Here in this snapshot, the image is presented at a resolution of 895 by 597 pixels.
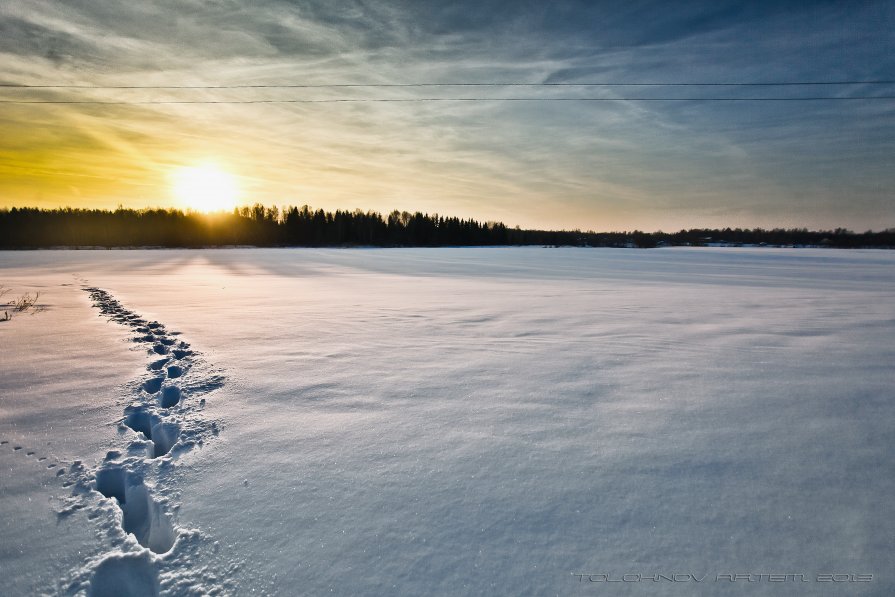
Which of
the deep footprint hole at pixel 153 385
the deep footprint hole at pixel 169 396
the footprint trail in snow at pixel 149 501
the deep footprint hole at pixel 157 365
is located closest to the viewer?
the footprint trail in snow at pixel 149 501

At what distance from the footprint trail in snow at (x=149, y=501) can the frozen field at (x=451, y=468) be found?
0.01m

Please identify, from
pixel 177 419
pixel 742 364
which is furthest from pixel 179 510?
pixel 742 364

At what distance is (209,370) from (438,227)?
80.9 meters

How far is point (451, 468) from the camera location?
2027mm

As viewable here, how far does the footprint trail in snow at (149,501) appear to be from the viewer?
1.45m

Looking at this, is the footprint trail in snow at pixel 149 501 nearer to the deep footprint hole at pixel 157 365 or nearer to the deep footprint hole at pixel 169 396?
the deep footprint hole at pixel 169 396

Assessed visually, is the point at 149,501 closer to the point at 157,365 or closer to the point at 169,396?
the point at 169,396

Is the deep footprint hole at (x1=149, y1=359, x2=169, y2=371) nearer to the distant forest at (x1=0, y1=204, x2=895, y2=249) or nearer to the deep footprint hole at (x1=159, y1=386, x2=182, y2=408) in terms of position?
the deep footprint hole at (x1=159, y1=386, x2=182, y2=408)

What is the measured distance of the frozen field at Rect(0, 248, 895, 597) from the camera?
1456 mm

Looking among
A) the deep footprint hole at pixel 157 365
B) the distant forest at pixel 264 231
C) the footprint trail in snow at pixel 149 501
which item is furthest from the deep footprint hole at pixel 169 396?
the distant forest at pixel 264 231

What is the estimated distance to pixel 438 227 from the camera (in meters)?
83.1

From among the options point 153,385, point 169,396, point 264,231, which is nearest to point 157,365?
point 153,385

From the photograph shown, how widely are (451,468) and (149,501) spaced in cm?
140

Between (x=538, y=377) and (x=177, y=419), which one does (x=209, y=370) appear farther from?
(x=538, y=377)
